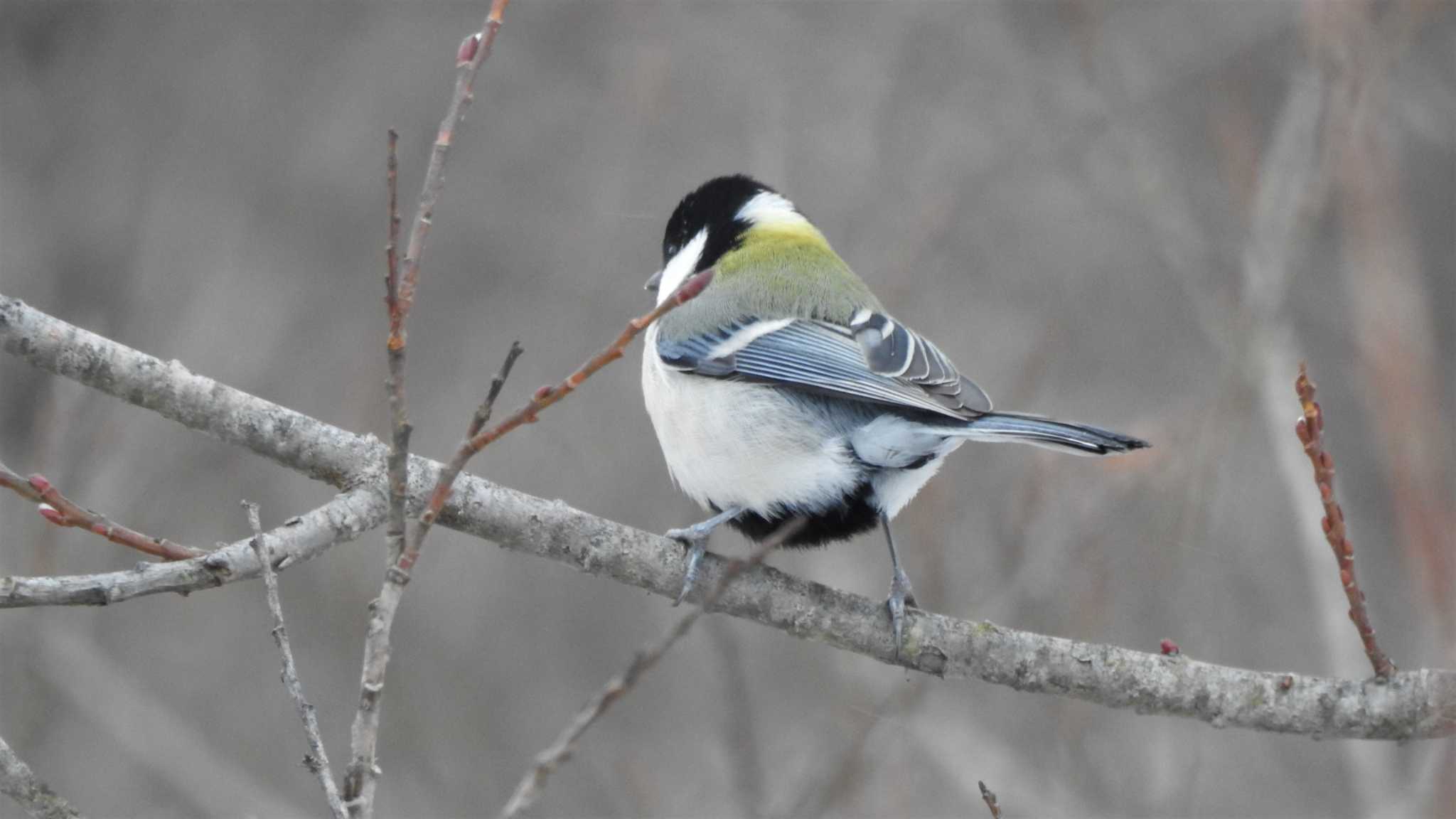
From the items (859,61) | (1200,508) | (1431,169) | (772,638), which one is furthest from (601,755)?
(1431,169)

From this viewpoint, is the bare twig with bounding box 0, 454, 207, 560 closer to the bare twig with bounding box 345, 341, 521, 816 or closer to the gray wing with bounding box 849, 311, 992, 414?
the bare twig with bounding box 345, 341, 521, 816

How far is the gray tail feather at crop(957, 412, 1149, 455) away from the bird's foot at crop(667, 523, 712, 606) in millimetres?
643

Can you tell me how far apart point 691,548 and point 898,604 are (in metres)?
0.49

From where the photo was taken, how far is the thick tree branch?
2428mm

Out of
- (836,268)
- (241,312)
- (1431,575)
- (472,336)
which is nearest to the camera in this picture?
(1431,575)

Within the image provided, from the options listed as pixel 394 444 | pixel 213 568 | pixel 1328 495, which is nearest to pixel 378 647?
pixel 394 444

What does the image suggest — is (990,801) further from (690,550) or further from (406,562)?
(690,550)

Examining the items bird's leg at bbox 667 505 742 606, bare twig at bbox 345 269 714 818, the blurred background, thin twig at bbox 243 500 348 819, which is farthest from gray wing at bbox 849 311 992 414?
thin twig at bbox 243 500 348 819

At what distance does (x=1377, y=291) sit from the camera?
3719 mm

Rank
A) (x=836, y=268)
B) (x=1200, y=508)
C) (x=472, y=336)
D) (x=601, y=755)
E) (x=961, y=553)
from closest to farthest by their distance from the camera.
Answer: (x=1200, y=508)
(x=836, y=268)
(x=601, y=755)
(x=961, y=553)
(x=472, y=336)

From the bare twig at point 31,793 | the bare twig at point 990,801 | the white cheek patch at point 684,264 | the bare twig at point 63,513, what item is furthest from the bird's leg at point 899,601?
the bare twig at point 31,793

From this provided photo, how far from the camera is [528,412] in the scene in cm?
184

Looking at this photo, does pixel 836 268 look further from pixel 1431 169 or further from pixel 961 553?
pixel 1431 169

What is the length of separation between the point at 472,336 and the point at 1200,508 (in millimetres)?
4549
